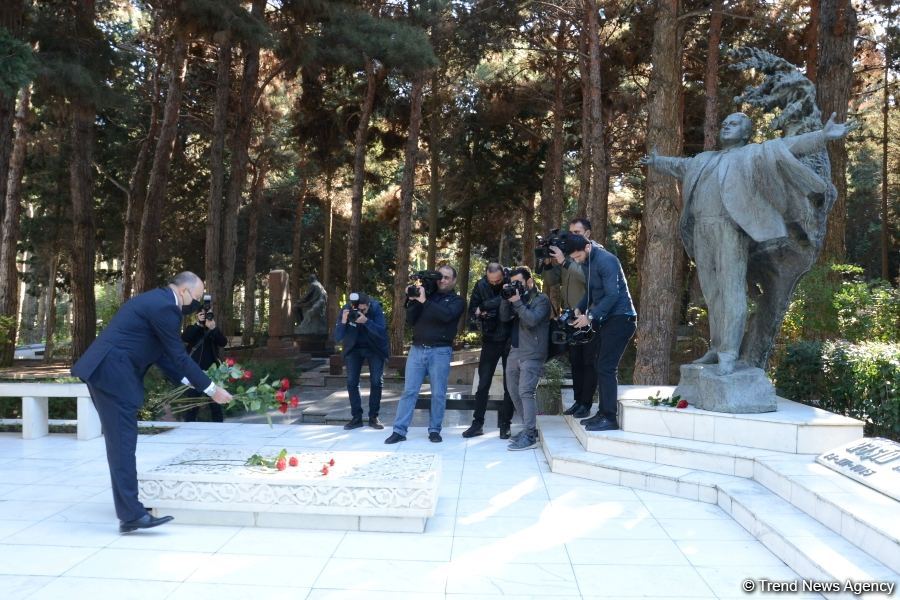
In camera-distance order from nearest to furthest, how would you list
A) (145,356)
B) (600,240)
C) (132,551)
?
1. (132,551)
2. (145,356)
3. (600,240)

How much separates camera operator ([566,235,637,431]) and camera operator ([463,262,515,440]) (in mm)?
934

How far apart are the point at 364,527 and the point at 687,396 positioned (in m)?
3.13

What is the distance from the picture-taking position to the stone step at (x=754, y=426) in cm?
556

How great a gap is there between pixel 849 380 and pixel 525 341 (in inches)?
116

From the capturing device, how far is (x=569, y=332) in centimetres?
676

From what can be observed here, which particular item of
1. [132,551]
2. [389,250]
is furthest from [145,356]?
[389,250]

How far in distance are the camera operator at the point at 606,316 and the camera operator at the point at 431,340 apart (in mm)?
1285

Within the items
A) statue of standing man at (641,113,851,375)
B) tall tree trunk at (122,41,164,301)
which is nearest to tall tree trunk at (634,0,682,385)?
statue of standing man at (641,113,851,375)

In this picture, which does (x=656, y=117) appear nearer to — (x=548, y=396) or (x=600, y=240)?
(x=548, y=396)

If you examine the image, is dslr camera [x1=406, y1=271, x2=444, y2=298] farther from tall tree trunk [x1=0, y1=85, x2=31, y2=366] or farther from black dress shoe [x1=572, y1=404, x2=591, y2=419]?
tall tree trunk [x1=0, y1=85, x2=31, y2=366]

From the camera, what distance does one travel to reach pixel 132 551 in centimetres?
421

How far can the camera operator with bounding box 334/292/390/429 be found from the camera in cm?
799

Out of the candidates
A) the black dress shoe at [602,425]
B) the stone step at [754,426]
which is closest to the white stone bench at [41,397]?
the black dress shoe at [602,425]

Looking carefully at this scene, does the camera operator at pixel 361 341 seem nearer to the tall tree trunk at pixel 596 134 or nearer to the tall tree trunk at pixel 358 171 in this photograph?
the tall tree trunk at pixel 596 134
